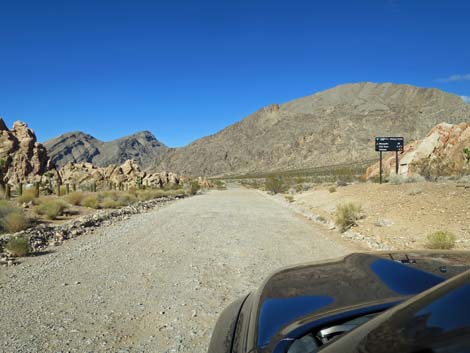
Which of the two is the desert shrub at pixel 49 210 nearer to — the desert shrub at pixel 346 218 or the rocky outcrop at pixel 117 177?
the desert shrub at pixel 346 218

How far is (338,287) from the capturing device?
258 centimetres

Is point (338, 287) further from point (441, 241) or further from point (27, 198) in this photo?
point (27, 198)

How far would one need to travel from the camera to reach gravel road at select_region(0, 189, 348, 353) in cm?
459

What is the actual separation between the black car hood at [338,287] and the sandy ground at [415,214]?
26.0 feet

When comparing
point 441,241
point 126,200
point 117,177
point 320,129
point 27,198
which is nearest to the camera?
point 441,241

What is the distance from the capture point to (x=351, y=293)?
7.98 ft

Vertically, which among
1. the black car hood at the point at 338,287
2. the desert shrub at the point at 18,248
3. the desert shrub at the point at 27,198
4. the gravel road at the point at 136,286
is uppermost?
the black car hood at the point at 338,287

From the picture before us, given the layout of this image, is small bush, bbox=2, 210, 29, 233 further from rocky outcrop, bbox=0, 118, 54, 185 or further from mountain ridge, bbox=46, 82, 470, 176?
mountain ridge, bbox=46, 82, 470, 176

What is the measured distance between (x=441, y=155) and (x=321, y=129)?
9185cm

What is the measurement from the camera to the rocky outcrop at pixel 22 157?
65.8 meters

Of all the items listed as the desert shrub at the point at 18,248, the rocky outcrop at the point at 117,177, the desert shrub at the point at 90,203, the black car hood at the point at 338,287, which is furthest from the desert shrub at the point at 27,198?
the rocky outcrop at the point at 117,177

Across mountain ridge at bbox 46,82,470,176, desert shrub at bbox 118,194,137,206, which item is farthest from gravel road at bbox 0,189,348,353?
mountain ridge at bbox 46,82,470,176

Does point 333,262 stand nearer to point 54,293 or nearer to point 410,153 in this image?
point 54,293

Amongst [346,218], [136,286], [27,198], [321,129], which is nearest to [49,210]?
[27,198]
